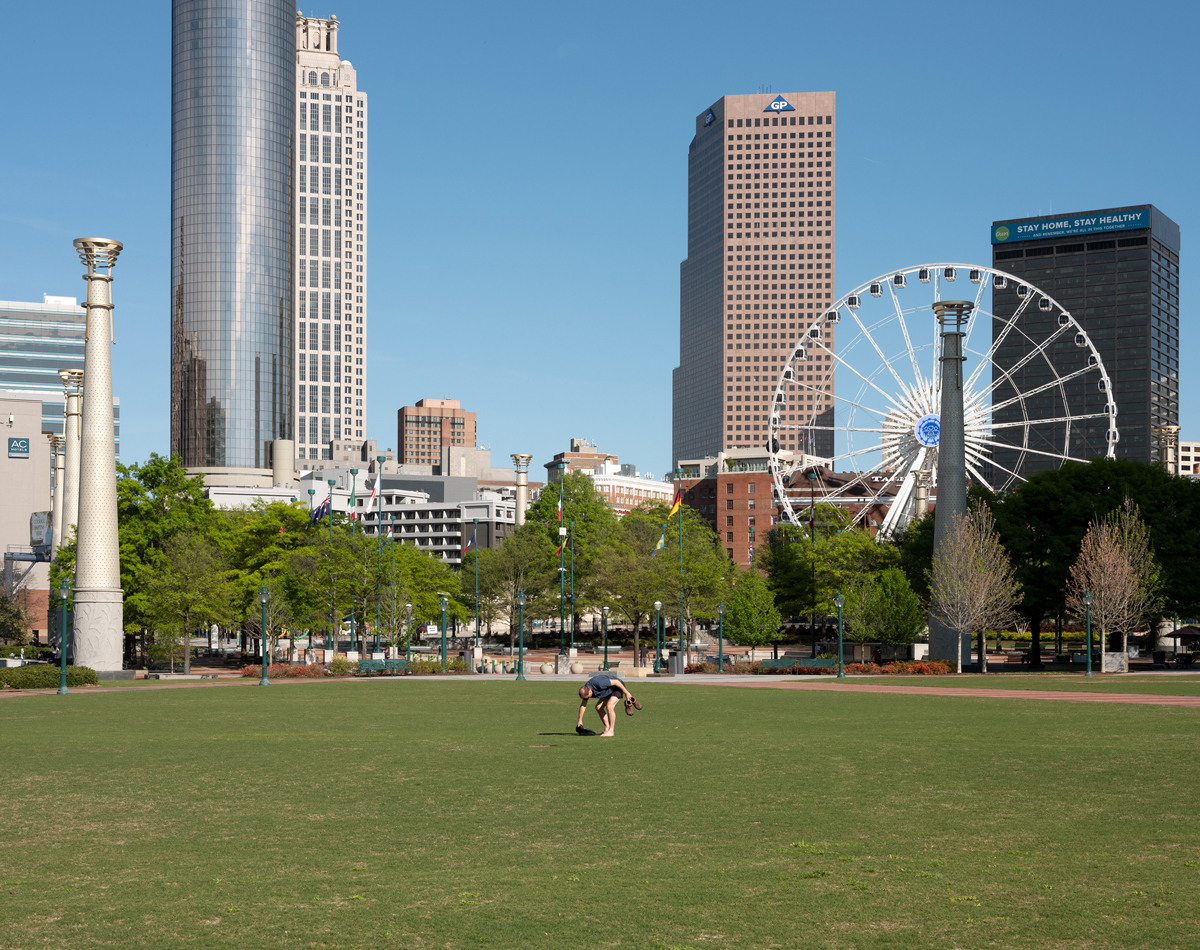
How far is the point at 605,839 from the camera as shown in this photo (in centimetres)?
1330

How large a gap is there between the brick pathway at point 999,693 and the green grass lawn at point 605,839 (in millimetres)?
11635

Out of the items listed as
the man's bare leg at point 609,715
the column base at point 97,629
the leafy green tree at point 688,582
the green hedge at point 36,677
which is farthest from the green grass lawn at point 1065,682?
the leafy green tree at point 688,582

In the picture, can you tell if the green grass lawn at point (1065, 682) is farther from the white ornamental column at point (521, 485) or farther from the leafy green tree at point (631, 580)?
the white ornamental column at point (521, 485)

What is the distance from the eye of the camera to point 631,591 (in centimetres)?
9031

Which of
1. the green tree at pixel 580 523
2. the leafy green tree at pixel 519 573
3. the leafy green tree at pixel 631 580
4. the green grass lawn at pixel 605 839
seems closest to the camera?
the green grass lawn at pixel 605 839

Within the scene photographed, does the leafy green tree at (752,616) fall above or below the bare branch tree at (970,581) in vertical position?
below

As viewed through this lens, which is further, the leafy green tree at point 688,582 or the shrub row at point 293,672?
the leafy green tree at point 688,582

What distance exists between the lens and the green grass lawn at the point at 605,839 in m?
9.70

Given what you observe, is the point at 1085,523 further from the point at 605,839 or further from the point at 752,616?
the point at 605,839

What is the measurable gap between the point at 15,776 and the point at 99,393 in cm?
3821

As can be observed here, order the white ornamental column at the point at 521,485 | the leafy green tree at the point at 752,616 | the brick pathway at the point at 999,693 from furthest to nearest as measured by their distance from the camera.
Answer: the white ornamental column at the point at 521,485 → the leafy green tree at the point at 752,616 → the brick pathway at the point at 999,693

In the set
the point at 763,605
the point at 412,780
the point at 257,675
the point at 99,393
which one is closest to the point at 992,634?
the point at 763,605

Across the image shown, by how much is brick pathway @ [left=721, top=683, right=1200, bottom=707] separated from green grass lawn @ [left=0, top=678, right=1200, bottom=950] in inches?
458

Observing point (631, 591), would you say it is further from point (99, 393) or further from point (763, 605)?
point (99, 393)
